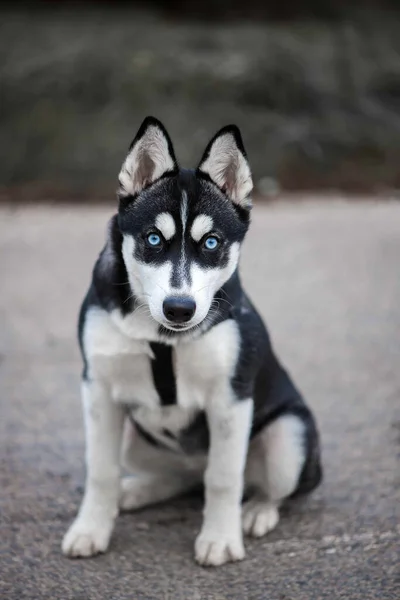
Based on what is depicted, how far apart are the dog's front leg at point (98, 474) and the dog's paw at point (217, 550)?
0.37 metres

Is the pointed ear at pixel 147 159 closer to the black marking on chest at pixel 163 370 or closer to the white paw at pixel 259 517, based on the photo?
the black marking on chest at pixel 163 370

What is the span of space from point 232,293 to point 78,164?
8473mm

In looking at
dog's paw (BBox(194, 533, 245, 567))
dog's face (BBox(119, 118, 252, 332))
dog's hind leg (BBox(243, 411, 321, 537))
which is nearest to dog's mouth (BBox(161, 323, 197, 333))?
dog's face (BBox(119, 118, 252, 332))

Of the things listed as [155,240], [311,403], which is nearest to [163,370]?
[155,240]

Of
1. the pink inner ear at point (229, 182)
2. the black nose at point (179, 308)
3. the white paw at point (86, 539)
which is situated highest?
the pink inner ear at point (229, 182)

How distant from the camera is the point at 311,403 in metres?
4.61

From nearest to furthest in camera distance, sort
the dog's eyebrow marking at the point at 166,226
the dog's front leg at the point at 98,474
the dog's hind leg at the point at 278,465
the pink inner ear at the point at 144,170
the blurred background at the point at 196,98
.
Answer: the dog's eyebrow marking at the point at 166,226 → the pink inner ear at the point at 144,170 → the dog's front leg at the point at 98,474 → the dog's hind leg at the point at 278,465 → the blurred background at the point at 196,98

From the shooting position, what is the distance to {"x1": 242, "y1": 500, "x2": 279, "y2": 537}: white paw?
325 cm

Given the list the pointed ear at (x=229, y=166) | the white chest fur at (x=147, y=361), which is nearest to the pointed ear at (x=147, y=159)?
the pointed ear at (x=229, y=166)

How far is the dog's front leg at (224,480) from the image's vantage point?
9.61 feet

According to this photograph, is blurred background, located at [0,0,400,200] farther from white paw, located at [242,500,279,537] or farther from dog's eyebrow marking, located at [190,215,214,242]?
dog's eyebrow marking, located at [190,215,214,242]

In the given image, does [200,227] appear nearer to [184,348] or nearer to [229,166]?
[229,166]

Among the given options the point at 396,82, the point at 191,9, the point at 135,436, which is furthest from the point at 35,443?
the point at 191,9

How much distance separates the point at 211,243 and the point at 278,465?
40.1 inches
